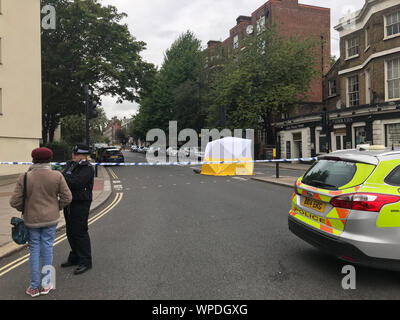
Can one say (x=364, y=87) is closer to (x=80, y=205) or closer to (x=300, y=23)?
(x=300, y=23)

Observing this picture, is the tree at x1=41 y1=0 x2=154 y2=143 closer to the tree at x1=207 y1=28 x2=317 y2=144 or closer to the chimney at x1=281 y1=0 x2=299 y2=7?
the tree at x1=207 y1=28 x2=317 y2=144

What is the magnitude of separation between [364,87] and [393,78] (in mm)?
3377

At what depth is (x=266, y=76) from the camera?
103 ft

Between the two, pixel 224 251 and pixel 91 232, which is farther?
pixel 91 232

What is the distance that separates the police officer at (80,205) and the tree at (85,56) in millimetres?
23592

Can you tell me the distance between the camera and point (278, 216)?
8383 mm

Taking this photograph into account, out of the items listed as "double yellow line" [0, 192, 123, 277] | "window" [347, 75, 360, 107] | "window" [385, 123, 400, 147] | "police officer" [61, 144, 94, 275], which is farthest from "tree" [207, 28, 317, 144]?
"police officer" [61, 144, 94, 275]

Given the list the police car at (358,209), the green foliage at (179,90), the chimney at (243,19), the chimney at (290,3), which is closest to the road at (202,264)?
the police car at (358,209)

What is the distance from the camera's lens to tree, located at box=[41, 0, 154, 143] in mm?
27094

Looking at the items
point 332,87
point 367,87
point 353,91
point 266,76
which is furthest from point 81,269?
point 332,87

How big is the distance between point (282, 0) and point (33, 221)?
4039 cm

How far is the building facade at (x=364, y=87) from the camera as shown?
22922 mm
